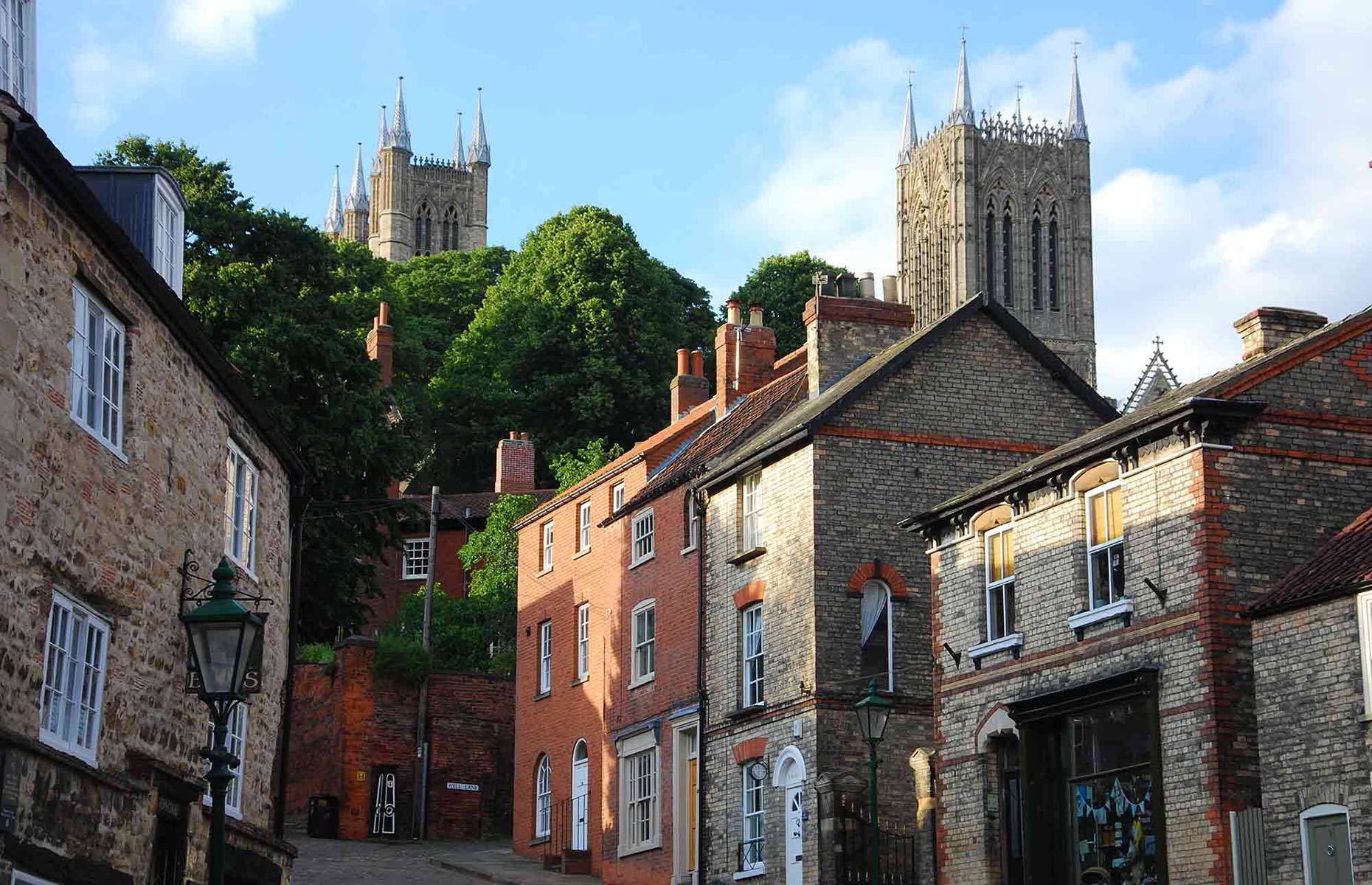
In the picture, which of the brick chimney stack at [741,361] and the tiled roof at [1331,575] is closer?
the tiled roof at [1331,575]

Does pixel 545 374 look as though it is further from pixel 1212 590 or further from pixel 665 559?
pixel 1212 590

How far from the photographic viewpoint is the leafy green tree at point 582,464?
57406 mm

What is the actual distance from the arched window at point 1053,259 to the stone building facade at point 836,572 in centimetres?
9591

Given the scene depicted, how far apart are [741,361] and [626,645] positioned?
6230 mm

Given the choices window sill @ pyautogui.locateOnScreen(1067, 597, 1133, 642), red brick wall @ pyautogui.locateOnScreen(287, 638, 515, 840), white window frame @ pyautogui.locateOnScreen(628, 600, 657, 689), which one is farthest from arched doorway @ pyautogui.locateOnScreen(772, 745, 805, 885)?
red brick wall @ pyautogui.locateOnScreen(287, 638, 515, 840)

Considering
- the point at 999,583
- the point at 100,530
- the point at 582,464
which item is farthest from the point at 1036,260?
the point at 100,530

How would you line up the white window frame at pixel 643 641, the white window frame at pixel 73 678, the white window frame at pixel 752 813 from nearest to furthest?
the white window frame at pixel 73 678, the white window frame at pixel 752 813, the white window frame at pixel 643 641

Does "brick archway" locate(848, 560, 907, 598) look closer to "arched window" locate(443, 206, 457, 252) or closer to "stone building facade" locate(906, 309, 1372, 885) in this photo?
"stone building facade" locate(906, 309, 1372, 885)

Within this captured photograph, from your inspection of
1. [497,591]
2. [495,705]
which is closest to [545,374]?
[497,591]

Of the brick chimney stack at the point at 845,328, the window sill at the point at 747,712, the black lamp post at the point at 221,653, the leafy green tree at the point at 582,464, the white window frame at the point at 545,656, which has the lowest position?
the black lamp post at the point at 221,653

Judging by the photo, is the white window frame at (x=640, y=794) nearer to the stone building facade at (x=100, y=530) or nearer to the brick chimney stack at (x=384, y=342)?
the stone building facade at (x=100, y=530)

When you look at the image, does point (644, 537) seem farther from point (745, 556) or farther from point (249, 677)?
point (249, 677)

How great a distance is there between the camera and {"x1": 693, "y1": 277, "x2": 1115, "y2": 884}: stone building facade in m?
31.0

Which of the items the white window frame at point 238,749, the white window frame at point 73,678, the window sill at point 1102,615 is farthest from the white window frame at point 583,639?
the white window frame at point 73,678
